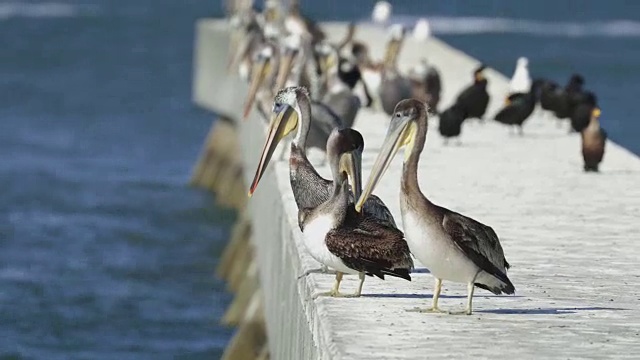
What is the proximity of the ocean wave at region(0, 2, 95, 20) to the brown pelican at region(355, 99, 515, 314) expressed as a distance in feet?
207

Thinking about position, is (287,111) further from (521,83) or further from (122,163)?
(122,163)

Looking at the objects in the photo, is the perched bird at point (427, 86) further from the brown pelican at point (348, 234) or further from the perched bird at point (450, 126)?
the brown pelican at point (348, 234)

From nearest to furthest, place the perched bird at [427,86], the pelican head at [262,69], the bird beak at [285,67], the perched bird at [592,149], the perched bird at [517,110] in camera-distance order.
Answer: the perched bird at [592,149] → the bird beak at [285,67] → the perched bird at [517,110] → the pelican head at [262,69] → the perched bird at [427,86]

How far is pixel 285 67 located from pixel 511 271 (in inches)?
320

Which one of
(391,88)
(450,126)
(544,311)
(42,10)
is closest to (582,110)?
(450,126)

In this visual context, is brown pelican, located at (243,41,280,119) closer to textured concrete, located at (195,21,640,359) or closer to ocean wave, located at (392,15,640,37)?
textured concrete, located at (195,21,640,359)

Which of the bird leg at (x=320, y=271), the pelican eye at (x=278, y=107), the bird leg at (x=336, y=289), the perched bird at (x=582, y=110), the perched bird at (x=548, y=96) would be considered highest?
the pelican eye at (x=278, y=107)

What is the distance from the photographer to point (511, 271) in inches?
410

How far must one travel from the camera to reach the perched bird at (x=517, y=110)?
1828 cm

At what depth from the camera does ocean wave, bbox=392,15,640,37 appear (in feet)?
209

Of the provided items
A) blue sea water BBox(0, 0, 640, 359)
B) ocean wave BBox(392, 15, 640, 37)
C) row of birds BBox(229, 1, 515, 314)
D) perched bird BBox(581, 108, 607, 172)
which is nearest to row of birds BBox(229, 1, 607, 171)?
perched bird BBox(581, 108, 607, 172)

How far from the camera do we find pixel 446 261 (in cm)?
859

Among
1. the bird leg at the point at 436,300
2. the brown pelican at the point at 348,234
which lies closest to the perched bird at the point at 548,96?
the brown pelican at the point at 348,234

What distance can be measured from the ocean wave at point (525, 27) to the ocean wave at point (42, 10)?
12752 mm
